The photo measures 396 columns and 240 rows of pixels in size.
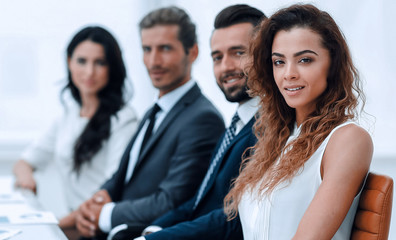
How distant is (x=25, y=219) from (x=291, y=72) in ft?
3.78

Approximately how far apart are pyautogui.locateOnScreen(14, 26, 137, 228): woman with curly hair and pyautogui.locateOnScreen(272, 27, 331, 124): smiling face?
5.05ft

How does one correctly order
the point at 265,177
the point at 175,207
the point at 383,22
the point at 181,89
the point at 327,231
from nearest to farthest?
the point at 327,231 < the point at 265,177 < the point at 175,207 < the point at 181,89 < the point at 383,22

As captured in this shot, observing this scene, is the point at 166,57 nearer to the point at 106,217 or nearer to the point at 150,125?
the point at 150,125

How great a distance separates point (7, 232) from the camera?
1607 mm

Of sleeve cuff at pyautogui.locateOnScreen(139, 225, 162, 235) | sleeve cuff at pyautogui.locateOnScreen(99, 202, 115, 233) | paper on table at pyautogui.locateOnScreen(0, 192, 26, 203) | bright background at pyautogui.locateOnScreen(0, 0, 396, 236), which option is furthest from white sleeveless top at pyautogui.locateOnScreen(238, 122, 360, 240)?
bright background at pyautogui.locateOnScreen(0, 0, 396, 236)

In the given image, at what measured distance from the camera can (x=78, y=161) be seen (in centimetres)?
280

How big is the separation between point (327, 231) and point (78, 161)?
1.90 metres

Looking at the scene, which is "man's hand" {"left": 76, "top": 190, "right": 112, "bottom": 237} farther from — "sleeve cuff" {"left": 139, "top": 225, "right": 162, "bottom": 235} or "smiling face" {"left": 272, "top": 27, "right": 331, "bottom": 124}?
"smiling face" {"left": 272, "top": 27, "right": 331, "bottom": 124}

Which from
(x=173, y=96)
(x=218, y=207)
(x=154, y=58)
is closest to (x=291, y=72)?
(x=218, y=207)

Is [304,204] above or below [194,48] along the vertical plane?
below

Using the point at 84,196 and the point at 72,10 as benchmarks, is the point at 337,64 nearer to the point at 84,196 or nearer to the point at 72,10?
the point at 84,196

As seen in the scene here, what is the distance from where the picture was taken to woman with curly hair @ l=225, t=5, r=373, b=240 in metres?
1.19

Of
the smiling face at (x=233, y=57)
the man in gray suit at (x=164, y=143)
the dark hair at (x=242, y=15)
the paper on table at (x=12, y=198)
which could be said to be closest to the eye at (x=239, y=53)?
the smiling face at (x=233, y=57)

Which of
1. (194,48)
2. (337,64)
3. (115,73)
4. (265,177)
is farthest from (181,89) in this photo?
(337,64)
